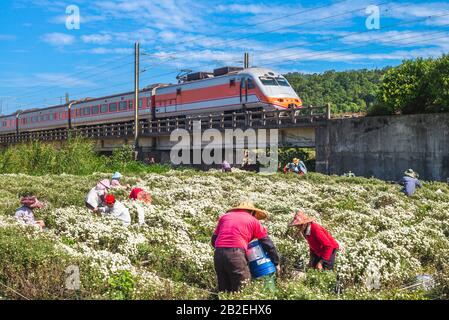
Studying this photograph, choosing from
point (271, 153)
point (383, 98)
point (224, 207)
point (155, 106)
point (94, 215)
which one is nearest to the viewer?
point (94, 215)

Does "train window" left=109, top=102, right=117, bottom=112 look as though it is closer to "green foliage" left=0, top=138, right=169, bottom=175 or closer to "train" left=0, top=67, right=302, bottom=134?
"train" left=0, top=67, right=302, bottom=134

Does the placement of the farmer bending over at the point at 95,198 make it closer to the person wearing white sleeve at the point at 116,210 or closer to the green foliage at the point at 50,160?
the person wearing white sleeve at the point at 116,210

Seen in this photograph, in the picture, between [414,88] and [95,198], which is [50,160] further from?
[414,88]

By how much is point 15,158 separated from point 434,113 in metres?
21.2

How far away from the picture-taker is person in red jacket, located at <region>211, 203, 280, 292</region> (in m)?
7.54

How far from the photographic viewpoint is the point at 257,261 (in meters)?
7.76

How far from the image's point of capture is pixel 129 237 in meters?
10.8

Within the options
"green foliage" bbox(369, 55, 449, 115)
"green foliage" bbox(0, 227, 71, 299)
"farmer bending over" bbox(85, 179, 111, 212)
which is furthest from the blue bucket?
"green foliage" bbox(369, 55, 449, 115)

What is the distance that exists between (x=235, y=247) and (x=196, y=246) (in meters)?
3.32

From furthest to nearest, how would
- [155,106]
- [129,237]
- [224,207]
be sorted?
[155,106]
[224,207]
[129,237]

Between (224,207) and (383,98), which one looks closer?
(224,207)

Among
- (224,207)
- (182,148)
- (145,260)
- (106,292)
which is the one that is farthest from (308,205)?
(182,148)

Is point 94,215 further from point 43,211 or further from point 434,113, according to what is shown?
point 434,113

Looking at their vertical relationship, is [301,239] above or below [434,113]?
below
